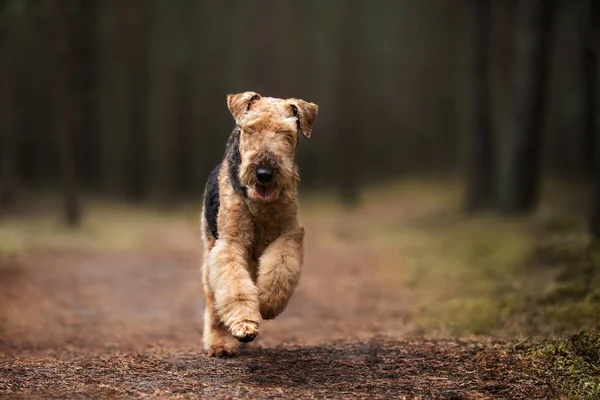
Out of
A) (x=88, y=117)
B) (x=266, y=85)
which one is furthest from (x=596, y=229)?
(x=88, y=117)

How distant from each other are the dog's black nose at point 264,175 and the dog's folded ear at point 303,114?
59 centimetres

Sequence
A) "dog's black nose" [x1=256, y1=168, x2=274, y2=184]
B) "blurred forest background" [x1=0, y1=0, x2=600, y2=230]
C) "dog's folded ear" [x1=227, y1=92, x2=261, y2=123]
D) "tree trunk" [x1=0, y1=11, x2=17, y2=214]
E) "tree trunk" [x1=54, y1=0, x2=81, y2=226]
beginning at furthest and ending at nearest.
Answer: "tree trunk" [x1=0, y1=11, x2=17, y2=214] < "blurred forest background" [x1=0, y1=0, x2=600, y2=230] < "tree trunk" [x1=54, y1=0, x2=81, y2=226] < "dog's folded ear" [x1=227, y1=92, x2=261, y2=123] < "dog's black nose" [x1=256, y1=168, x2=274, y2=184]

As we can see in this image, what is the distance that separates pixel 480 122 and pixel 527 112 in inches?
75.9

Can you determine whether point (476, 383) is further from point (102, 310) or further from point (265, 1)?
point (265, 1)

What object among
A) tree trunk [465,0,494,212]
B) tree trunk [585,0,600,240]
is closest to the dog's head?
tree trunk [585,0,600,240]

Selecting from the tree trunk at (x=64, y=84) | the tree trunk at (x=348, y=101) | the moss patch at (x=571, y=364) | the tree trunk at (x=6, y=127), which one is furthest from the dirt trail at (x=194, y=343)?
the tree trunk at (x=348, y=101)

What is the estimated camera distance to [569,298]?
6008mm

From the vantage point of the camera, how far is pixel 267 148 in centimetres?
398

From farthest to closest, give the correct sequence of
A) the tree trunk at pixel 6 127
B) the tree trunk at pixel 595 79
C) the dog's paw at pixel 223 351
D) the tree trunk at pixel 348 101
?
the tree trunk at pixel 348 101
the tree trunk at pixel 6 127
the tree trunk at pixel 595 79
the dog's paw at pixel 223 351

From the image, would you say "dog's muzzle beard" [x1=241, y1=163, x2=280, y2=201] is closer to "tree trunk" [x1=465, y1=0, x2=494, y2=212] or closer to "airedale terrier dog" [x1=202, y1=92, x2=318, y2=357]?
"airedale terrier dog" [x1=202, y1=92, x2=318, y2=357]

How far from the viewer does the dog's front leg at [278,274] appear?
13.7ft

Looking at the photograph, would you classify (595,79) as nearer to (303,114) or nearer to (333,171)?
(303,114)

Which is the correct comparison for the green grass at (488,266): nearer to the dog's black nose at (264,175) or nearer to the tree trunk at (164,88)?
the dog's black nose at (264,175)

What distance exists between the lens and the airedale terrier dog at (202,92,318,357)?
3969 millimetres
